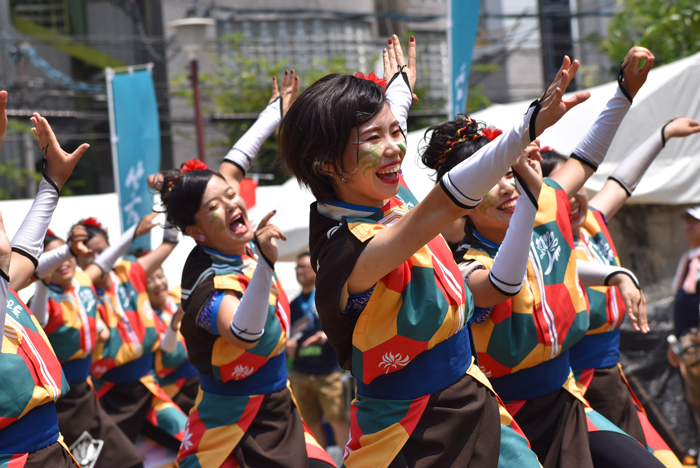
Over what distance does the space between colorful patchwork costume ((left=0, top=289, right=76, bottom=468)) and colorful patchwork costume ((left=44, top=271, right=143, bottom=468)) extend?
6.78 ft

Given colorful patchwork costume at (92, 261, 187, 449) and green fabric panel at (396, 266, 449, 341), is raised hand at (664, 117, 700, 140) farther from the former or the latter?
colorful patchwork costume at (92, 261, 187, 449)

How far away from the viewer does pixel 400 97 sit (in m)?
2.65

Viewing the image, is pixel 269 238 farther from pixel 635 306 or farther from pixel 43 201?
pixel 635 306

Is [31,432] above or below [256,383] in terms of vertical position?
above

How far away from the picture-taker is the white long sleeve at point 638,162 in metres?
3.50

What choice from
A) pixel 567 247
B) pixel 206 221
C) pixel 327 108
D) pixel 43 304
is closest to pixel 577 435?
pixel 567 247

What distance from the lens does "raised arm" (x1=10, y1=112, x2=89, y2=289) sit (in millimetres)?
2586

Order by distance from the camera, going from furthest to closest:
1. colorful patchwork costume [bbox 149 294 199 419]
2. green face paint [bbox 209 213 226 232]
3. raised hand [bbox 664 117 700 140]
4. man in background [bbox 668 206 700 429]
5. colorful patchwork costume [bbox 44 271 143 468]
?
colorful patchwork costume [bbox 149 294 199 419], man in background [bbox 668 206 700 429], colorful patchwork costume [bbox 44 271 143 468], raised hand [bbox 664 117 700 140], green face paint [bbox 209 213 226 232]

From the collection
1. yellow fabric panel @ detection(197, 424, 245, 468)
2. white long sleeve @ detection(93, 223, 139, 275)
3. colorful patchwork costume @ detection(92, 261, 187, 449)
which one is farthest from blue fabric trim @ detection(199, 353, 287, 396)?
colorful patchwork costume @ detection(92, 261, 187, 449)

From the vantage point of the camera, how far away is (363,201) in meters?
2.10

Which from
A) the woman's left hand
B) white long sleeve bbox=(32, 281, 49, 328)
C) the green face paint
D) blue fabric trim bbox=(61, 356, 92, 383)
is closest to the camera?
the woman's left hand

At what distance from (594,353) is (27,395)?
7.37 feet

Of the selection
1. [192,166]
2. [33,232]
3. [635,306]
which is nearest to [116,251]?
[192,166]

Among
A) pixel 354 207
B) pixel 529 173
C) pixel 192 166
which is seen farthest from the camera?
pixel 192 166
